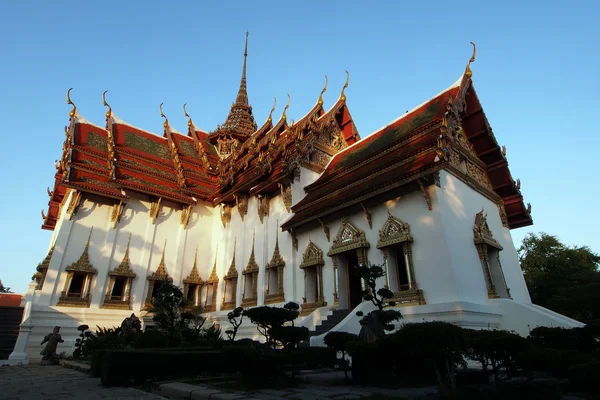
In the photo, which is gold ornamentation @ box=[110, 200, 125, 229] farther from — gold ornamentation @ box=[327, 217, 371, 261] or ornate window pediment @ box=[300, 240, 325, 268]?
gold ornamentation @ box=[327, 217, 371, 261]

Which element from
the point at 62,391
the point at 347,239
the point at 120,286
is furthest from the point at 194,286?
the point at 62,391

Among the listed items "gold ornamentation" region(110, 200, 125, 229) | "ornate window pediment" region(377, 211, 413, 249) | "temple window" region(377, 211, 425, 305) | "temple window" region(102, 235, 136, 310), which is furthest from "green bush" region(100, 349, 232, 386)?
"gold ornamentation" region(110, 200, 125, 229)

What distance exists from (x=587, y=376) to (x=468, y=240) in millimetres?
4335

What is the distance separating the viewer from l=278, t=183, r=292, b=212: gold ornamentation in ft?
37.2

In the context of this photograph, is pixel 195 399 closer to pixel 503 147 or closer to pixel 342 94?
pixel 503 147

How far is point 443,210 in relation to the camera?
7.29 m

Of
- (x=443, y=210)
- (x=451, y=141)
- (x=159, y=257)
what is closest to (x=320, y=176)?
(x=451, y=141)

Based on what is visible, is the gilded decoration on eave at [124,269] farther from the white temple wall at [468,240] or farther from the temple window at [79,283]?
the white temple wall at [468,240]

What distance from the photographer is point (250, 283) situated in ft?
38.5

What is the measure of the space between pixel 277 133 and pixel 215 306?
7829 mm

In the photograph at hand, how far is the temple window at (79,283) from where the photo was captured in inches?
433

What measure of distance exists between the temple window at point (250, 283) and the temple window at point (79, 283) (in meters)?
5.09

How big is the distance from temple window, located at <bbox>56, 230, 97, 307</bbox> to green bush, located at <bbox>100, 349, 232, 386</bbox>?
7428 mm

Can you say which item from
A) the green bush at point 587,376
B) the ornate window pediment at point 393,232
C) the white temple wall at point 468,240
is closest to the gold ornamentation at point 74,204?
the ornate window pediment at point 393,232
